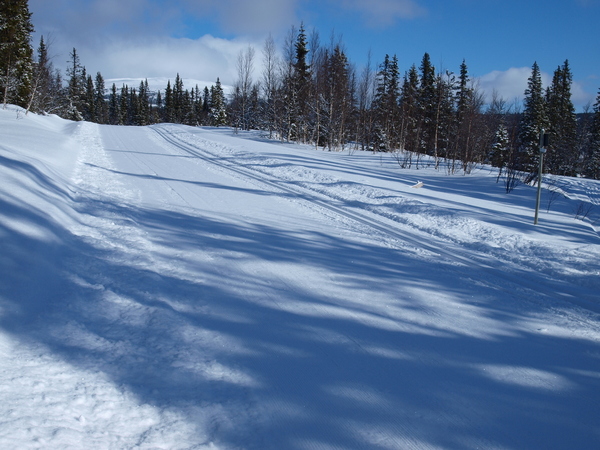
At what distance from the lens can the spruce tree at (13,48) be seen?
95.3 ft

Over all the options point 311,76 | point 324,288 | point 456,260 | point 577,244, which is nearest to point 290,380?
point 324,288

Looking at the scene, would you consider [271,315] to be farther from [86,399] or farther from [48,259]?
[48,259]

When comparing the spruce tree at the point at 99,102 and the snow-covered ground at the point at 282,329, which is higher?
the spruce tree at the point at 99,102

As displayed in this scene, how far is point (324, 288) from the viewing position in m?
5.09

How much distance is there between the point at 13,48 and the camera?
30594 mm

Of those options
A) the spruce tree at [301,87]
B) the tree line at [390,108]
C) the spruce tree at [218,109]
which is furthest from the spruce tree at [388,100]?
the spruce tree at [218,109]

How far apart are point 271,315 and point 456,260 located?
12.2ft

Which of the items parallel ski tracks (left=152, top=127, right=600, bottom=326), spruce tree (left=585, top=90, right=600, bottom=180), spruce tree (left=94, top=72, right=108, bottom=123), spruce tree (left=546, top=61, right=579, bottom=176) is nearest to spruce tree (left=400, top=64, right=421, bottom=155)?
spruce tree (left=546, top=61, right=579, bottom=176)

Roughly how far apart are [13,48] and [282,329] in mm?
37841

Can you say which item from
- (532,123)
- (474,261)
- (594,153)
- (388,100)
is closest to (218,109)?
(388,100)

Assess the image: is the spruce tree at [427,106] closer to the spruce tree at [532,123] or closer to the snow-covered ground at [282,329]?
the spruce tree at [532,123]

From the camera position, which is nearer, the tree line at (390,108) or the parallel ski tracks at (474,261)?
the parallel ski tracks at (474,261)

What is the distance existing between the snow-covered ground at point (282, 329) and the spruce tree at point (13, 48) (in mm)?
28169

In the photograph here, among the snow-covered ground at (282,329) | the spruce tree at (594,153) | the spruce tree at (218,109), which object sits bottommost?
the snow-covered ground at (282,329)
